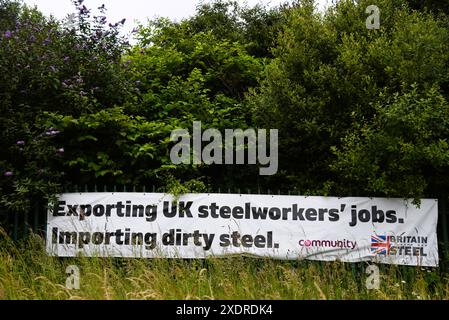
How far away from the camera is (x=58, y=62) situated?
7996 millimetres

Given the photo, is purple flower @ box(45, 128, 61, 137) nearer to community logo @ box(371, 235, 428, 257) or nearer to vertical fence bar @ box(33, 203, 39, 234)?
vertical fence bar @ box(33, 203, 39, 234)

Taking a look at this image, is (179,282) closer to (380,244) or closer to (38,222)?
(38,222)

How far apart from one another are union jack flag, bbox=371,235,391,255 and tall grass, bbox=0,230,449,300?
0.39m

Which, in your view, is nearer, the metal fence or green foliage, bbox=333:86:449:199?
green foliage, bbox=333:86:449:199

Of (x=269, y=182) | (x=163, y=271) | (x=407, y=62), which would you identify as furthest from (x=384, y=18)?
(x=163, y=271)

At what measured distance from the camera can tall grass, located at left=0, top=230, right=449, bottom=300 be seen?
5.38 metres

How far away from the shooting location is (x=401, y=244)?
23.7ft

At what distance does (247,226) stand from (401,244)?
2406mm

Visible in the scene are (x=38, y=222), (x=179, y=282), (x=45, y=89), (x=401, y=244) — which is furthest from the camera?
(x=45, y=89)

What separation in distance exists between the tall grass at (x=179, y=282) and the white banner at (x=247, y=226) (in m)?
0.41

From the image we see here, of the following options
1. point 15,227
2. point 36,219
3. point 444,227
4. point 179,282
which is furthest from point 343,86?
point 15,227

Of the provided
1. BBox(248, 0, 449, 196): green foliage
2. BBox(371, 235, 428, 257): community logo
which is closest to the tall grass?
BBox(371, 235, 428, 257): community logo

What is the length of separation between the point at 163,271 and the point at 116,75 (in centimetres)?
406
